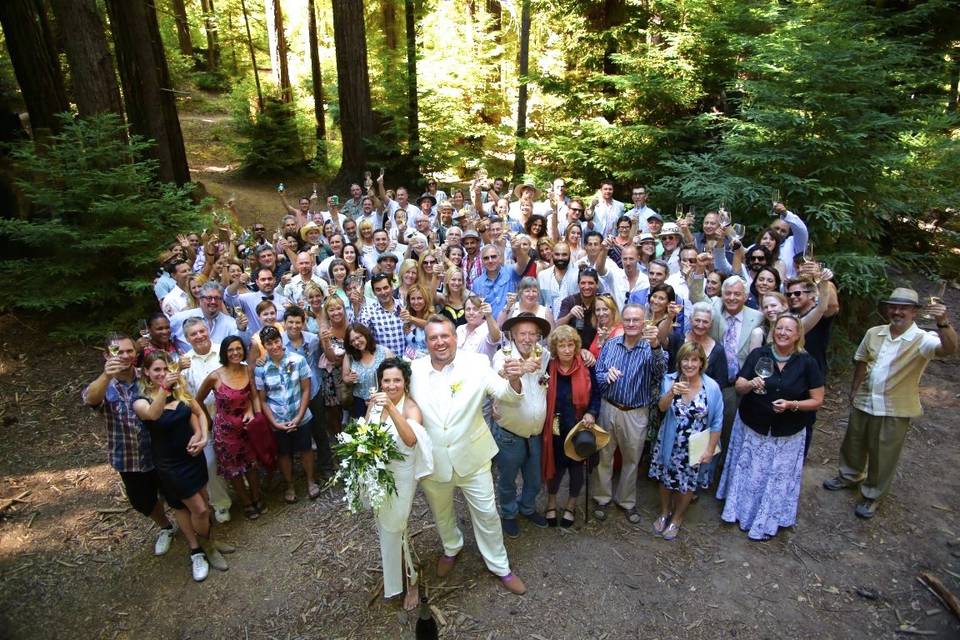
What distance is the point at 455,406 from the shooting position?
4.07m

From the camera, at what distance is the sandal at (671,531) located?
498 cm

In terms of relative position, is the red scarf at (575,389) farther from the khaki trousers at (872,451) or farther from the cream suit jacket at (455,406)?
the khaki trousers at (872,451)

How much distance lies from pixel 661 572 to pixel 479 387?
244 cm

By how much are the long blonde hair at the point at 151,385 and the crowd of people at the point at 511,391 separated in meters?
0.02

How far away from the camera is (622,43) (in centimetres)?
1178

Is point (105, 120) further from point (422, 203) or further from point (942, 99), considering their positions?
point (942, 99)

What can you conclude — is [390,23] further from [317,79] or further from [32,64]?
[32,64]

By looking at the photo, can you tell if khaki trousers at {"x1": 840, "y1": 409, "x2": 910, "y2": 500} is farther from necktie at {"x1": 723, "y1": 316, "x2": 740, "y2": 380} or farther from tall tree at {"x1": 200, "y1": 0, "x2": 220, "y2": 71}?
tall tree at {"x1": 200, "y1": 0, "x2": 220, "y2": 71}

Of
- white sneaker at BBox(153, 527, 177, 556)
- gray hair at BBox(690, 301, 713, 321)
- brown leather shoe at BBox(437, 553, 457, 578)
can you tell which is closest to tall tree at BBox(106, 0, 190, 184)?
white sneaker at BBox(153, 527, 177, 556)

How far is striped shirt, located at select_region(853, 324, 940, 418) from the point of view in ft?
15.9

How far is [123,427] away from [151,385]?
49 cm

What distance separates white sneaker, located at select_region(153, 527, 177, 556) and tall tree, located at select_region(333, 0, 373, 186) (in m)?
12.2

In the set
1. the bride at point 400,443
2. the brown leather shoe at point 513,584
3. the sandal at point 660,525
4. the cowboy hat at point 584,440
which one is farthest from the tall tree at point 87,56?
the sandal at point 660,525

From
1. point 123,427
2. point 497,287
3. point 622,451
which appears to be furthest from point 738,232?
point 123,427
